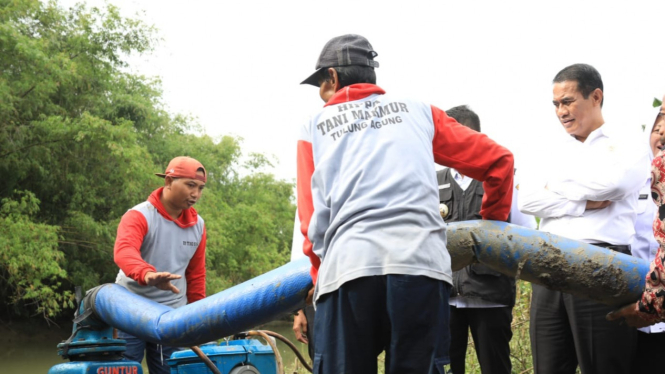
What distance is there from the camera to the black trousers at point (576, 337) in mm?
3188

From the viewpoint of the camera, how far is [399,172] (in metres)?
2.56

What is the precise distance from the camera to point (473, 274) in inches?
161

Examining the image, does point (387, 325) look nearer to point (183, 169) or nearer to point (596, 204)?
point (596, 204)

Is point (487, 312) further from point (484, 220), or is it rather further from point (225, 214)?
point (225, 214)

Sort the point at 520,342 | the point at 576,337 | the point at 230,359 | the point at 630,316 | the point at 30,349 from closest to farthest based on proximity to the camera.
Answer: the point at 630,316 < the point at 576,337 < the point at 230,359 < the point at 520,342 < the point at 30,349

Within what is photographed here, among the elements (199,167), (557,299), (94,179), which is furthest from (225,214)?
(557,299)

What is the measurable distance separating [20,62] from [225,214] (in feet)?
43.4

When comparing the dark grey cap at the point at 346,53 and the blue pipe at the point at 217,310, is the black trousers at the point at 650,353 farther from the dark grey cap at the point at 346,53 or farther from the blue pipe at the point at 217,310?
the dark grey cap at the point at 346,53

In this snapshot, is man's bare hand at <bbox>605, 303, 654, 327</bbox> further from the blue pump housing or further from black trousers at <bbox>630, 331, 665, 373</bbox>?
the blue pump housing

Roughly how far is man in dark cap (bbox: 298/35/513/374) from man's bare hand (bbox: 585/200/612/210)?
80 centimetres

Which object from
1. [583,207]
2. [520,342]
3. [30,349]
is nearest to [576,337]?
[583,207]

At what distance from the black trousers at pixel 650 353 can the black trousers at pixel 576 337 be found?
80mm

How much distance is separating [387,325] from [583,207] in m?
1.41

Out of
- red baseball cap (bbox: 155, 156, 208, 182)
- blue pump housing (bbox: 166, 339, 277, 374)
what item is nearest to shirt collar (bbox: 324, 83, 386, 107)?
red baseball cap (bbox: 155, 156, 208, 182)
